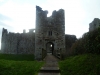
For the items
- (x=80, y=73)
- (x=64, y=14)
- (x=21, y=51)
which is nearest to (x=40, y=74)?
(x=80, y=73)

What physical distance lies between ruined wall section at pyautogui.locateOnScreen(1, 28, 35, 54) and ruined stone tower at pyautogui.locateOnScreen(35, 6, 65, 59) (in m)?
13.8

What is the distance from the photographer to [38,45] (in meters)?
33.2

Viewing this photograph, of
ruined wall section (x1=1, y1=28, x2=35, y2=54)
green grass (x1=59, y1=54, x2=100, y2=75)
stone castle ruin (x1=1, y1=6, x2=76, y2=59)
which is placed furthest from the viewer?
ruined wall section (x1=1, y1=28, x2=35, y2=54)

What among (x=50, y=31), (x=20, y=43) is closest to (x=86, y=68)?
(x=50, y=31)

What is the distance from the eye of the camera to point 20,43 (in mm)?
47969

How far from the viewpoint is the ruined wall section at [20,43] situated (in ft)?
155

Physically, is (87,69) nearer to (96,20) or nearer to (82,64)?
(82,64)

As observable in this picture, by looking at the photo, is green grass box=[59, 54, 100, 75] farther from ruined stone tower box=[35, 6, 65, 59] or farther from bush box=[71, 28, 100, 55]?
ruined stone tower box=[35, 6, 65, 59]

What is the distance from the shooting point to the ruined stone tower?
33.1 m

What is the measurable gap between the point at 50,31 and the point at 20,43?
16695mm

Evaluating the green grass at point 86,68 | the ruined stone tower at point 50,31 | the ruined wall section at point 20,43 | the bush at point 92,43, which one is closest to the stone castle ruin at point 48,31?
the ruined stone tower at point 50,31

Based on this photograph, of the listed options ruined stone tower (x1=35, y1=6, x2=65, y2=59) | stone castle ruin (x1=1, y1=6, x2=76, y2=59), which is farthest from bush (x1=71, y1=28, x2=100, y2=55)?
ruined stone tower (x1=35, y1=6, x2=65, y2=59)

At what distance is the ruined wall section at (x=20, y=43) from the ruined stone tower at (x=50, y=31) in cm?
1384

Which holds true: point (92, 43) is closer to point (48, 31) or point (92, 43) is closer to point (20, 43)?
point (48, 31)
